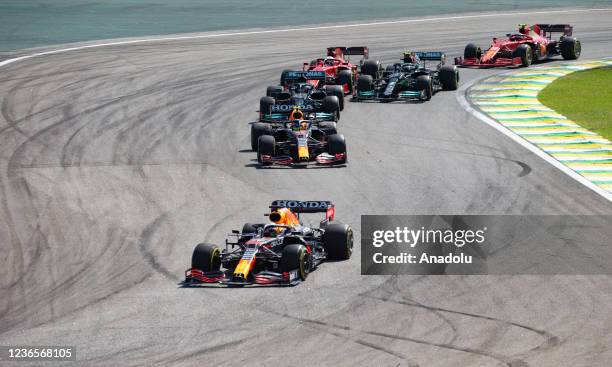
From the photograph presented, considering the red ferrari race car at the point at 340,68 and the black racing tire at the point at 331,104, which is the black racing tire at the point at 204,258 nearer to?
the black racing tire at the point at 331,104

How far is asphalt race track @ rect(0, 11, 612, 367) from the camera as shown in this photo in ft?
55.4

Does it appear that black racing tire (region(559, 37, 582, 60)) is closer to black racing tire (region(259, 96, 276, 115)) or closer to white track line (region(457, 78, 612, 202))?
white track line (region(457, 78, 612, 202))

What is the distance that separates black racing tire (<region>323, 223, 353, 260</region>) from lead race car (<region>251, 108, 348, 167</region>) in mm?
8558

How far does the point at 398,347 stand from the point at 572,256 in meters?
5.91

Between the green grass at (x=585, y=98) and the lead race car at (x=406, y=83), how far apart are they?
3.63 metres

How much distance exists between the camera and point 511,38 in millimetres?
47719

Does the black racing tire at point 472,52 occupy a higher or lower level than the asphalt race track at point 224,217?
higher

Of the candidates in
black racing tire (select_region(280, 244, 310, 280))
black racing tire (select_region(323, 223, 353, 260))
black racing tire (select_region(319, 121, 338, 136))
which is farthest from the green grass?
black racing tire (select_region(280, 244, 310, 280))

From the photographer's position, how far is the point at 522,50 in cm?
4594

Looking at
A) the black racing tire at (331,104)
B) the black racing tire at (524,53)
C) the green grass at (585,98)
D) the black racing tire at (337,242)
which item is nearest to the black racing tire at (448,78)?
the green grass at (585,98)

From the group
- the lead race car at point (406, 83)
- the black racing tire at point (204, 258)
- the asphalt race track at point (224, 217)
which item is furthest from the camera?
the lead race car at point (406, 83)

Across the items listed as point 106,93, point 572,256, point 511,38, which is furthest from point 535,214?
point 511,38

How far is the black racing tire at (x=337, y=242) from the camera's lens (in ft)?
69.5

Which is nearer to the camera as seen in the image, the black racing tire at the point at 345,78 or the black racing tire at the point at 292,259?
the black racing tire at the point at 292,259
